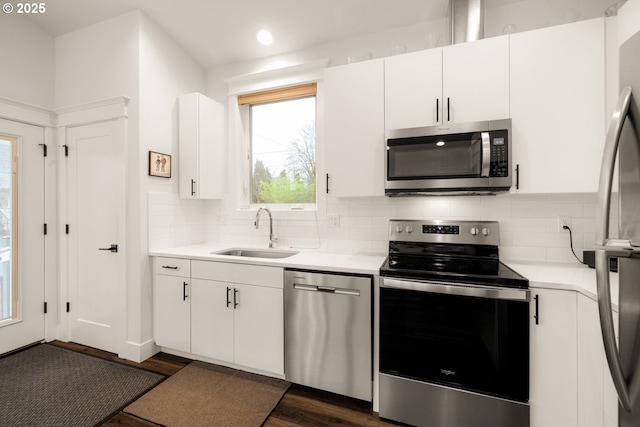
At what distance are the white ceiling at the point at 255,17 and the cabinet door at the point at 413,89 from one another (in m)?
0.58

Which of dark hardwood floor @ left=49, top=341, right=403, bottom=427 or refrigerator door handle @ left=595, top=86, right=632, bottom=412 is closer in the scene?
refrigerator door handle @ left=595, top=86, right=632, bottom=412

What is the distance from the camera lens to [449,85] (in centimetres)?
201

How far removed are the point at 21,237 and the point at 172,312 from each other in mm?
1575

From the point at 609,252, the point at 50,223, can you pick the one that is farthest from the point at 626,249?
the point at 50,223

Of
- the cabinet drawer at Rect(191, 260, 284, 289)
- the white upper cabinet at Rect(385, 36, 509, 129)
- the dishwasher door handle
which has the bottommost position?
the dishwasher door handle

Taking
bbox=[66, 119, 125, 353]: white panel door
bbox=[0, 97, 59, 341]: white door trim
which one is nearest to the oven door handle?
bbox=[66, 119, 125, 353]: white panel door

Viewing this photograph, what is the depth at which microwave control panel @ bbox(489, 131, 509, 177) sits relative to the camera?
1854 millimetres

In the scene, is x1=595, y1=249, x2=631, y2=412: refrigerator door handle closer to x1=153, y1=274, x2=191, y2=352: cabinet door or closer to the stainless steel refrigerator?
the stainless steel refrigerator

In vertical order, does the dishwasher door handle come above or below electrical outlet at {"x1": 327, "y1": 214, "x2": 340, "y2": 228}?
below

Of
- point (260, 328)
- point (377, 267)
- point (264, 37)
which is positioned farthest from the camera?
point (264, 37)

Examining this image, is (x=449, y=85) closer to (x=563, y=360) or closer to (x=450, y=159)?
(x=450, y=159)

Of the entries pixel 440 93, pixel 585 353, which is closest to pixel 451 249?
pixel 585 353

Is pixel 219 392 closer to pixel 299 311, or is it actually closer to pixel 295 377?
pixel 295 377

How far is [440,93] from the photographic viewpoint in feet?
6.66
